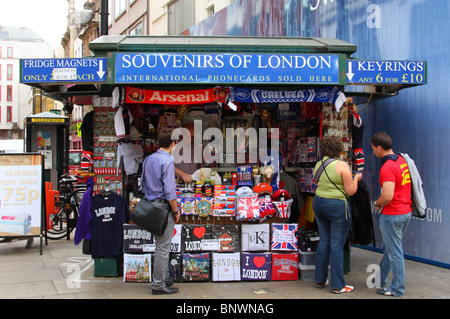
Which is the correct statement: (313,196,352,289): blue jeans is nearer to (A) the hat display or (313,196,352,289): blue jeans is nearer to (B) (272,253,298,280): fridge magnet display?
(B) (272,253,298,280): fridge magnet display

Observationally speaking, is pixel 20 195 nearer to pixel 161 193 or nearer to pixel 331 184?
pixel 161 193

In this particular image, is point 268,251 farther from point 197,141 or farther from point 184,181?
point 197,141

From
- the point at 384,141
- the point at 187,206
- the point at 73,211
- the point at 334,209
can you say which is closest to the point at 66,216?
the point at 73,211

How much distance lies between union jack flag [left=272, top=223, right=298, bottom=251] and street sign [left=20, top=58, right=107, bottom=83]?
301cm

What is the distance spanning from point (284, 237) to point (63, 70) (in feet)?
12.0

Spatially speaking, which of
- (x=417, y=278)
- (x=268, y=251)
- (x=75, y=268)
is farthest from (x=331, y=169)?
(x=75, y=268)

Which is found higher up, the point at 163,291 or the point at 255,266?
the point at 255,266

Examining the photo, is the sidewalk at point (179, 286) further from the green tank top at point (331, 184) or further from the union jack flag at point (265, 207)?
the green tank top at point (331, 184)

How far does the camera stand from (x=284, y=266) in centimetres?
597

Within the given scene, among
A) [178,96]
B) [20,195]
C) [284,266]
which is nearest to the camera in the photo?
[284,266]

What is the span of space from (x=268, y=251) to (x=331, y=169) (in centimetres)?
152

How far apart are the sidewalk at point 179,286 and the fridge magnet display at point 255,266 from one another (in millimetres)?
95

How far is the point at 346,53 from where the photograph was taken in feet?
20.3

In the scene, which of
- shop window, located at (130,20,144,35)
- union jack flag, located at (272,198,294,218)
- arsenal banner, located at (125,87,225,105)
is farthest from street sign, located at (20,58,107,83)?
shop window, located at (130,20,144,35)
